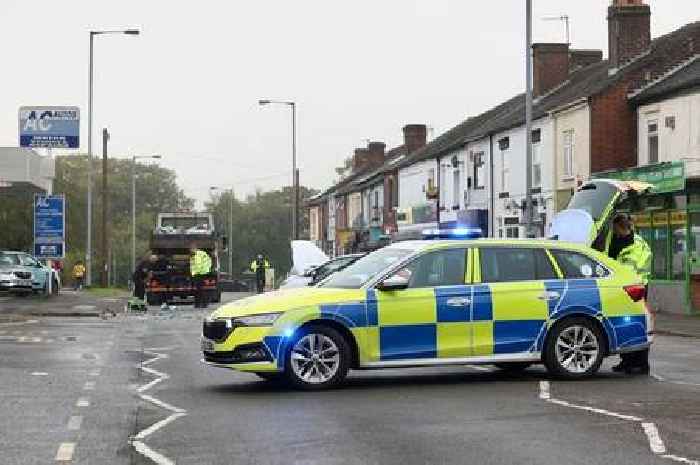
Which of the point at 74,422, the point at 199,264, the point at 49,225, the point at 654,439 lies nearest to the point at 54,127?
the point at 49,225

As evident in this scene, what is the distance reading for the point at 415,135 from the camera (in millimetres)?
69062

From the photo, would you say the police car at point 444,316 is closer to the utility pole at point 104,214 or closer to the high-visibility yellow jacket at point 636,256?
the high-visibility yellow jacket at point 636,256

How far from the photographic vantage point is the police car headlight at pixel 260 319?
39.1 ft

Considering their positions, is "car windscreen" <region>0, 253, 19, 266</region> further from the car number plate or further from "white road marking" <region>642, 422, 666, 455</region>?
"white road marking" <region>642, 422, 666, 455</region>

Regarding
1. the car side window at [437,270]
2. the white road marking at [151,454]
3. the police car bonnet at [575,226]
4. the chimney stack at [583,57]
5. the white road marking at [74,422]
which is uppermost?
the chimney stack at [583,57]

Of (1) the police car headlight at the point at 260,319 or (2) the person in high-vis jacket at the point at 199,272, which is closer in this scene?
(1) the police car headlight at the point at 260,319

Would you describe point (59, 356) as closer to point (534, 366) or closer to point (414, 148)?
point (534, 366)

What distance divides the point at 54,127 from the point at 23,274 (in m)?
4.77

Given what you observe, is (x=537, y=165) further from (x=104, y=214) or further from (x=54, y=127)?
(x=104, y=214)

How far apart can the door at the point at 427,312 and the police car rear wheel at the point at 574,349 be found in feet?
3.43

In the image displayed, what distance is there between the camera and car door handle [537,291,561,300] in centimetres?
1275

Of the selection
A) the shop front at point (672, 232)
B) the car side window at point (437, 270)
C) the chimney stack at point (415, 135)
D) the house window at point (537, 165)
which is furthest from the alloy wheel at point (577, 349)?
the chimney stack at point (415, 135)

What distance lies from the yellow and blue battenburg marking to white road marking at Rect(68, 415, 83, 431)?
2.32 meters

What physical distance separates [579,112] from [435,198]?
1595 cm
